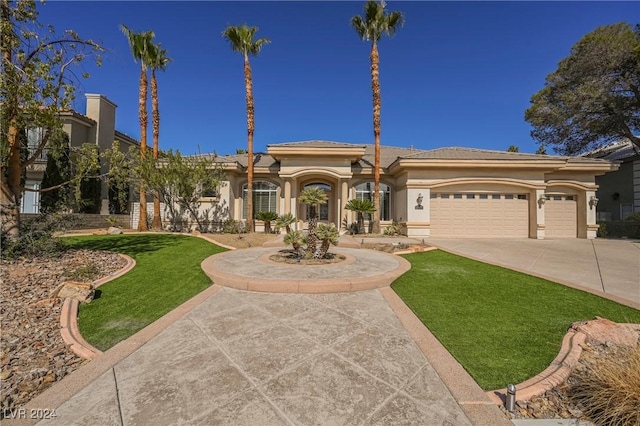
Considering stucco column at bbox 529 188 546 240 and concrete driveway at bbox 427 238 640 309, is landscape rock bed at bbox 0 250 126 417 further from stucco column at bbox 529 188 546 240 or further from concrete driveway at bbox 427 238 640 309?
stucco column at bbox 529 188 546 240

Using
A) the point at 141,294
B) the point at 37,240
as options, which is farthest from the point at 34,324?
the point at 37,240

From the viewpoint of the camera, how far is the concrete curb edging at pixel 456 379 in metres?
2.52

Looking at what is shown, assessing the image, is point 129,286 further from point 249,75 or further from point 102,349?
point 249,75

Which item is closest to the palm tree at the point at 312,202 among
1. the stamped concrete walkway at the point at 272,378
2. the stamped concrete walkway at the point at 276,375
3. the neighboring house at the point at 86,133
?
the stamped concrete walkway at the point at 276,375

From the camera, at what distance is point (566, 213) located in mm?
16625

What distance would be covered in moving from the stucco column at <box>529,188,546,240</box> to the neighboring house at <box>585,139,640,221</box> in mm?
9577

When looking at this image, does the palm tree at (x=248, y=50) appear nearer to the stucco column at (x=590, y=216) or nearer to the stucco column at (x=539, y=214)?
the stucco column at (x=539, y=214)

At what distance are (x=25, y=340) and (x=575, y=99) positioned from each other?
95.5ft

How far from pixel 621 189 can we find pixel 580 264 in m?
18.6

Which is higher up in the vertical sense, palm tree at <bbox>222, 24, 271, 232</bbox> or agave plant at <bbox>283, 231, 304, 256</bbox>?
palm tree at <bbox>222, 24, 271, 232</bbox>

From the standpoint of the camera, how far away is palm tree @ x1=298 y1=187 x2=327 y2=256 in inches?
319

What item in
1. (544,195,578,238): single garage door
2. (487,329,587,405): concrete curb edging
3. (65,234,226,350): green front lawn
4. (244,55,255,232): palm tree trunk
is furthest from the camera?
(544,195,578,238): single garage door

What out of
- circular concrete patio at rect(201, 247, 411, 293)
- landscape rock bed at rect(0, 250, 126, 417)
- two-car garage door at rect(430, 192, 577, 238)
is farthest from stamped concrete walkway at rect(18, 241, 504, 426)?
two-car garage door at rect(430, 192, 577, 238)

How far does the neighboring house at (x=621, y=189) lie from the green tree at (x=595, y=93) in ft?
5.14
